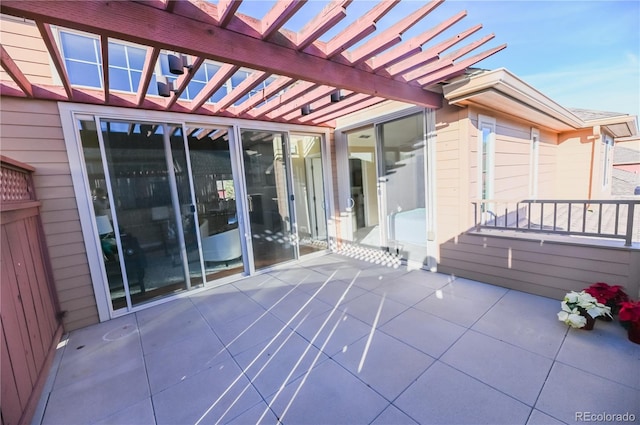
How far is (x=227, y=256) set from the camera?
378cm

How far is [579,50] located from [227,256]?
26.5ft

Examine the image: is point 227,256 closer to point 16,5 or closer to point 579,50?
point 16,5

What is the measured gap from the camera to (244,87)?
2.42 m

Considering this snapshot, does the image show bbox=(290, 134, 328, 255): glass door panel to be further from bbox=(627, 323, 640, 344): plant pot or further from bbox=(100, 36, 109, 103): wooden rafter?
bbox=(627, 323, 640, 344): plant pot

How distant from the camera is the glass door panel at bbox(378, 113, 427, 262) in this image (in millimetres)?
3586

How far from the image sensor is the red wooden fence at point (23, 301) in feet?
4.88

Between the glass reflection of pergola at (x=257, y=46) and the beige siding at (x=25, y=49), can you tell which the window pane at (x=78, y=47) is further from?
the glass reflection of pergola at (x=257, y=46)

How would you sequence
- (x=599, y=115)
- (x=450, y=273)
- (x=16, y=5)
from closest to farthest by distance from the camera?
(x=16, y=5), (x=450, y=273), (x=599, y=115)

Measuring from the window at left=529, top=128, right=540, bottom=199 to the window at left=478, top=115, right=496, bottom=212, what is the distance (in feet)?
6.72

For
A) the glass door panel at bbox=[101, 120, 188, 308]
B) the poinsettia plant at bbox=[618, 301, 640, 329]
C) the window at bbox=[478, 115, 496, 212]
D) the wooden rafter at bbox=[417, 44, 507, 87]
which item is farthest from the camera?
the window at bbox=[478, 115, 496, 212]

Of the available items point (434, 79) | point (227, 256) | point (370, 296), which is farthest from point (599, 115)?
point (227, 256)

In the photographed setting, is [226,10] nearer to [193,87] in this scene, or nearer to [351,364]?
[351,364]

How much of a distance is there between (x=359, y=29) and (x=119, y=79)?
3001 millimetres

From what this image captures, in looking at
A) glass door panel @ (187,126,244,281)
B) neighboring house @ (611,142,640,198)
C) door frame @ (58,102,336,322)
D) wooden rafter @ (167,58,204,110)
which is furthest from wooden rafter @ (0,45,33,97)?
neighboring house @ (611,142,640,198)
